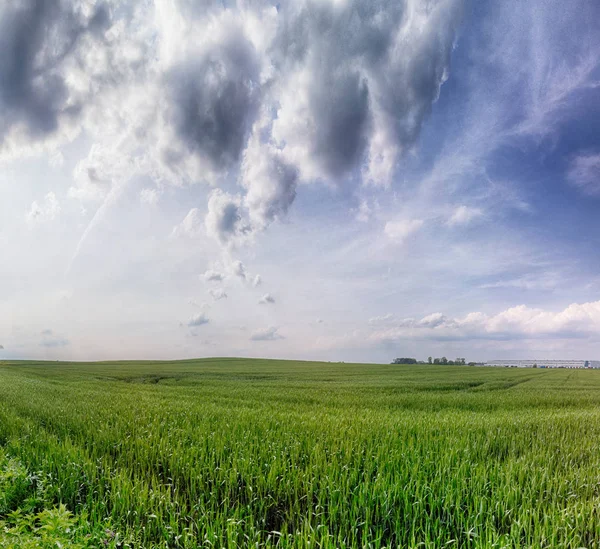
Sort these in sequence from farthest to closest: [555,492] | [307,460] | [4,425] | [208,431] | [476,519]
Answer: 1. [4,425]
2. [208,431]
3. [307,460]
4. [555,492]
5. [476,519]

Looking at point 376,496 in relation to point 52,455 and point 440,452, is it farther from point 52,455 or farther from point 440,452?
point 52,455

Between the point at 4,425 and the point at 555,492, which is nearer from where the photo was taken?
the point at 555,492

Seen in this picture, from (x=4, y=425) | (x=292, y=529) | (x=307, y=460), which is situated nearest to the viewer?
(x=292, y=529)

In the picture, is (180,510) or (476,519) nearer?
(476,519)

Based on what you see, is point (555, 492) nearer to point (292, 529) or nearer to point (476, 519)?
point (476, 519)

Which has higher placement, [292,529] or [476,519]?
[476,519]

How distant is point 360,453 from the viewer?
7285 mm

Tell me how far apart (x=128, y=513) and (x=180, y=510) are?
687mm


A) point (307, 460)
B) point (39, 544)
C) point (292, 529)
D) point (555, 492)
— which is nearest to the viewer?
point (39, 544)

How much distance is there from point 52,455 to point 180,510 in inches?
162

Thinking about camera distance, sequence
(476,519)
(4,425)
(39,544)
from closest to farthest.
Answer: (39,544), (476,519), (4,425)

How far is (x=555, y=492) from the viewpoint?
19.6ft

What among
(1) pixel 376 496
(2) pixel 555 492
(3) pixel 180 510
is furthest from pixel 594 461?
(3) pixel 180 510

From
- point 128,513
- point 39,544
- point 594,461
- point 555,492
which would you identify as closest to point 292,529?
point 128,513
